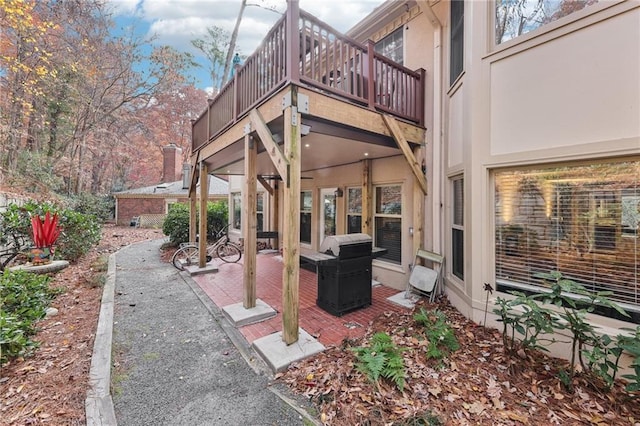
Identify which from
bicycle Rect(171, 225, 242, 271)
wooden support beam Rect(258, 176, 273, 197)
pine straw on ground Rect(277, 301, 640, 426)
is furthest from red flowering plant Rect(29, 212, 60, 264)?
pine straw on ground Rect(277, 301, 640, 426)

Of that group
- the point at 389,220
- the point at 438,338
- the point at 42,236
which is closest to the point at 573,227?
the point at 438,338

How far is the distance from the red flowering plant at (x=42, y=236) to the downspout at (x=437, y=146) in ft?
29.1

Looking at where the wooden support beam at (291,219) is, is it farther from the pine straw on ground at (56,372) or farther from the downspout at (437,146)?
the downspout at (437,146)

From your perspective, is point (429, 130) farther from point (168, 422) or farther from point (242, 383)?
point (168, 422)

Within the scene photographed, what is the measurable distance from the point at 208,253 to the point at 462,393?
728 cm

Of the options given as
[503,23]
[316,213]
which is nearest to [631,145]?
[503,23]

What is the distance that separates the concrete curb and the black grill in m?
2.86

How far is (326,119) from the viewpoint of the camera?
12.5ft

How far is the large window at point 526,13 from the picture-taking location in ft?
10.7

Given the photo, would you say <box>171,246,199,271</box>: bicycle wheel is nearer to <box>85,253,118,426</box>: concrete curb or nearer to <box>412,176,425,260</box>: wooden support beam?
<box>85,253,118,426</box>: concrete curb

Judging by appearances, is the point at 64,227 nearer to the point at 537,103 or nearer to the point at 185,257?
the point at 185,257

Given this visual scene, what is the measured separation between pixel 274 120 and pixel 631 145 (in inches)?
161

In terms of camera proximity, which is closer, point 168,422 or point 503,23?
point 168,422

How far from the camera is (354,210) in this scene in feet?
23.4
